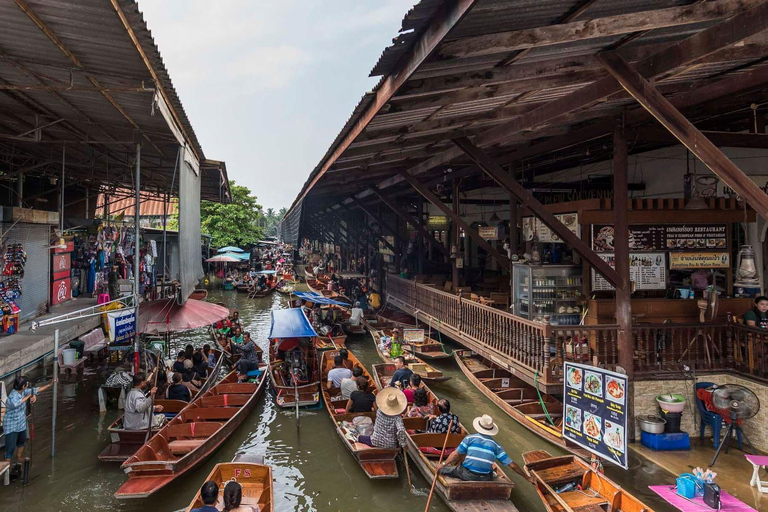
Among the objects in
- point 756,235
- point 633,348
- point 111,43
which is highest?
point 111,43

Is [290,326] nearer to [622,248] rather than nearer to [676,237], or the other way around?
[622,248]

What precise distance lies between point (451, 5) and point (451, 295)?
965 centimetres

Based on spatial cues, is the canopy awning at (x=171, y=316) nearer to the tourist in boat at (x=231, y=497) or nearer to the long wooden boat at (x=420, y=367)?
the long wooden boat at (x=420, y=367)

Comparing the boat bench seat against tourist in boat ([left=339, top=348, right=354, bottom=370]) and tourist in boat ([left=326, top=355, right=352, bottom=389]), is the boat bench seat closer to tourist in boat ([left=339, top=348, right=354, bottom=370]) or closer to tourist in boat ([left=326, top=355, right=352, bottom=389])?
tourist in boat ([left=326, top=355, right=352, bottom=389])

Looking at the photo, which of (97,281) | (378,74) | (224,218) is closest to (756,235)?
(378,74)

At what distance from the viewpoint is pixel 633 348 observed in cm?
735

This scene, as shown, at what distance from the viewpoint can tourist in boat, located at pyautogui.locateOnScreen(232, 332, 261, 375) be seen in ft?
36.5

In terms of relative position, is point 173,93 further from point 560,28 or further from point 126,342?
point 126,342

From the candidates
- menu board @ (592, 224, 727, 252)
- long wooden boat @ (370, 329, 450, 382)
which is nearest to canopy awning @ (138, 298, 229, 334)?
long wooden boat @ (370, 329, 450, 382)

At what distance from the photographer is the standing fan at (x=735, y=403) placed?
21.9 ft

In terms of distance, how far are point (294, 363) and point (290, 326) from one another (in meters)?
0.99

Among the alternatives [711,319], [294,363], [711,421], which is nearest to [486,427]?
[711,421]

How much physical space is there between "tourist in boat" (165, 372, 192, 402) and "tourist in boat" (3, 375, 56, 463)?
2.55 metres

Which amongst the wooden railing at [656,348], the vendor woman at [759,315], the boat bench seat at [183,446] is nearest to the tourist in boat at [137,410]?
the boat bench seat at [183,446]
